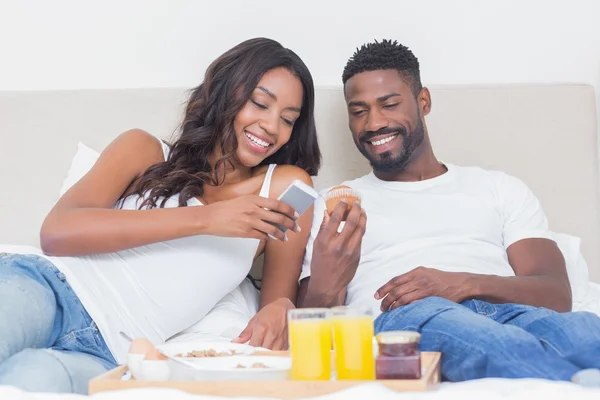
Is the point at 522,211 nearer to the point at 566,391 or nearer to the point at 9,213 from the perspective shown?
the point at 566,391

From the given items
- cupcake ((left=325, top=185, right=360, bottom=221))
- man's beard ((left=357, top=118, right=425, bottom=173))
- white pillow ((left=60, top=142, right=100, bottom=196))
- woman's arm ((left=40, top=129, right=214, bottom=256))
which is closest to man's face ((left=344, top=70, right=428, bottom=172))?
man's beard ((left=357, top=118, right=425, bottom=173))

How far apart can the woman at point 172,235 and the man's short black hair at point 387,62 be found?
211mm

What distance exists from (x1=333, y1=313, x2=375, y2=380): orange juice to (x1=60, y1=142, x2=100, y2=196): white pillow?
1333mm

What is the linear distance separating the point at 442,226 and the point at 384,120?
360 mm

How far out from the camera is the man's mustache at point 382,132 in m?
2.22

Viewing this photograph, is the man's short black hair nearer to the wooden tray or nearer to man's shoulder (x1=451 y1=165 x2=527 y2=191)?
man's shoulder (x1=451 y1=165 x2=527 y2=191)

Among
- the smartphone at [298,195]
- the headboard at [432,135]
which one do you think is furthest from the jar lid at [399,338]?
the headboard at [432,135]

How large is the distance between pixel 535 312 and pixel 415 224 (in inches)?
17.9

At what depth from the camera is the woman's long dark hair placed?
80.2 inches

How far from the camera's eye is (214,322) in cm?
198

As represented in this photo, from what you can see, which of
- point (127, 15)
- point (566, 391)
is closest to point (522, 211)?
point (566, 391)

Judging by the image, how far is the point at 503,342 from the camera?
1.41 metres

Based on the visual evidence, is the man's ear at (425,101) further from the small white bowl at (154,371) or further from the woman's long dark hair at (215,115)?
the small white bowl at (154,371)

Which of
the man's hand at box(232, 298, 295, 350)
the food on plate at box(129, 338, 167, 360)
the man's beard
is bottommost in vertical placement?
the man's hand at box(232, 298, 295, 350)
